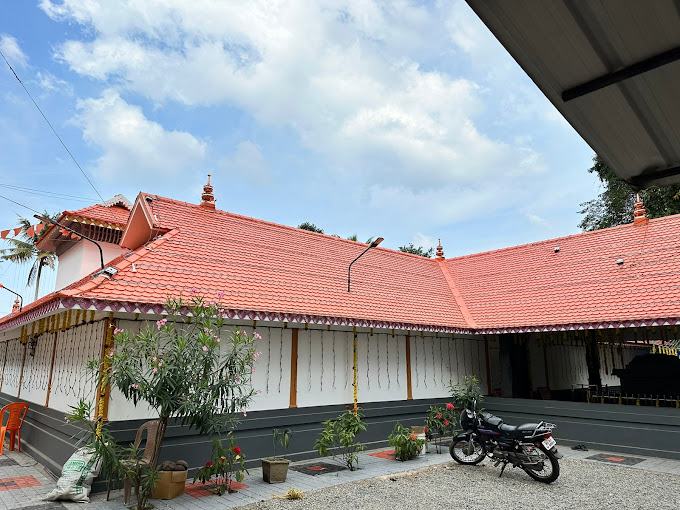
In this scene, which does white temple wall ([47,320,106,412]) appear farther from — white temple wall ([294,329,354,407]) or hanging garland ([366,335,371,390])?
hanging garland ([366,335,371,390])

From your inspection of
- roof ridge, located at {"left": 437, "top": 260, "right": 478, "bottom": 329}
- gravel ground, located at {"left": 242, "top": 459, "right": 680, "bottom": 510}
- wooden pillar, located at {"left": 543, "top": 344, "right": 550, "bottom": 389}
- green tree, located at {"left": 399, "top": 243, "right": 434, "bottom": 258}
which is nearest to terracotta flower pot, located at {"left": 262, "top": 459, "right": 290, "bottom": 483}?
gravel ground, located at {"left": 242, "top": 459, "right": 680, "bottom": 510}

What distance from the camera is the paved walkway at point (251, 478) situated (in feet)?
19.6

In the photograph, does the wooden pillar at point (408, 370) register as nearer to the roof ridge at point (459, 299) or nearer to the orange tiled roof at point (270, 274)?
the orange tiled roof at point (270, 274)

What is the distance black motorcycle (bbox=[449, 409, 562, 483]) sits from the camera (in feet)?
23.2

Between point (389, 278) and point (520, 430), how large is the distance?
5.75 metres

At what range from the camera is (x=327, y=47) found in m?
8.98

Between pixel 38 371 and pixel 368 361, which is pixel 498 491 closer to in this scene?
pixel 368 361

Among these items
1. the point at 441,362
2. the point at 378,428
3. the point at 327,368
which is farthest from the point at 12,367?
the point at 441,362

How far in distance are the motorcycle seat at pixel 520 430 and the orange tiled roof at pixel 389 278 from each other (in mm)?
2857

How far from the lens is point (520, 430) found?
7.36 meters

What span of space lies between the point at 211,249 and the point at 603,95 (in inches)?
325

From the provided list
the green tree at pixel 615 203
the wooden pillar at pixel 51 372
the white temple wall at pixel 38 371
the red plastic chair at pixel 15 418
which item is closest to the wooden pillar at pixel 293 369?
the wooden pillar at pixel 51 372

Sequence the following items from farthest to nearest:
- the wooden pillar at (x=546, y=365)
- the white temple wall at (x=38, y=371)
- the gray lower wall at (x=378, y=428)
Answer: the wooden pillar at (x=546, y=365) < the white temple wall at (x=38, y=371) < the gray lower wall at (x=378, y=428)

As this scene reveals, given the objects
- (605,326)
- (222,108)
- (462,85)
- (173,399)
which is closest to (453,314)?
(605,326)
